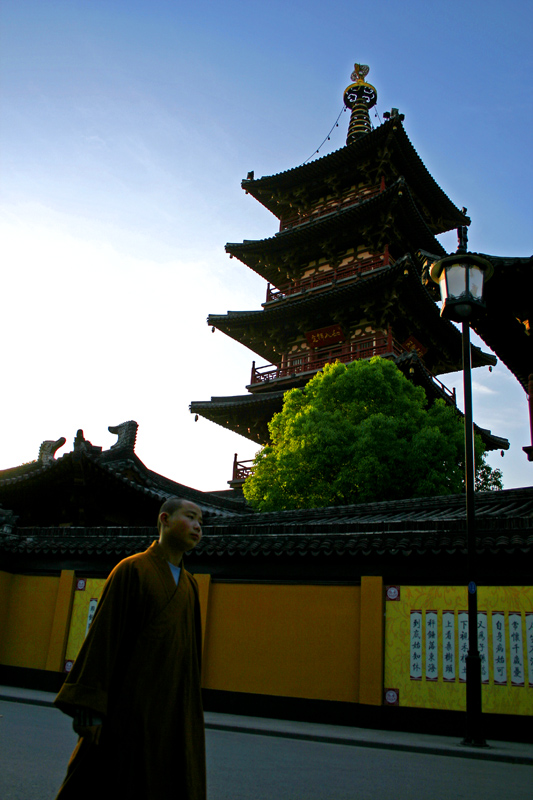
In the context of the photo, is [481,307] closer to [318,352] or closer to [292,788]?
[292,788]

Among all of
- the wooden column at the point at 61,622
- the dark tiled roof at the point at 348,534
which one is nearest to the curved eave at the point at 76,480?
the dark tiled roof at the point at 348,534

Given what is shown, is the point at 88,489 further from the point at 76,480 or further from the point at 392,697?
the point at 392,697

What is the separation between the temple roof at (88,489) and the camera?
48.1 feet

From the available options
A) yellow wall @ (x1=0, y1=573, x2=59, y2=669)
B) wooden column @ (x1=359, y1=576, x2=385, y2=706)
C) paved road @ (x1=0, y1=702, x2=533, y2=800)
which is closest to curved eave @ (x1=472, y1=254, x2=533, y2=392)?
wooden column @ (x1=359, y1=576, x2=385, y2=706)

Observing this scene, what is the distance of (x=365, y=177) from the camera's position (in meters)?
30.3

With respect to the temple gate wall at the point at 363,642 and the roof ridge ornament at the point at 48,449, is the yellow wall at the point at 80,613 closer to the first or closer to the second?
the temple gate wall at the point at 363,642

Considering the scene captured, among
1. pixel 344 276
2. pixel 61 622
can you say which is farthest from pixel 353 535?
pixel 344 276

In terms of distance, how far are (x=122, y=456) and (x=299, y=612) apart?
358 inches

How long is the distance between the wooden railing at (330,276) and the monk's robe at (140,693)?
82.4 feet

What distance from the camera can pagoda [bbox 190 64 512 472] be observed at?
86.4ft

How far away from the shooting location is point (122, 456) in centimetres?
1734

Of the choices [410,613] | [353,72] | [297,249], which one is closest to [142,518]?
[410,613]

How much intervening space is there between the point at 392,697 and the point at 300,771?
3.93m

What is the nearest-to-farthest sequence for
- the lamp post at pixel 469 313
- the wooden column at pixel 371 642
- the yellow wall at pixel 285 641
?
1. the lamp post at pixel 469 313
2. the wooden column at pixel 371 642
3. the yellow wall at pixel 285 641
